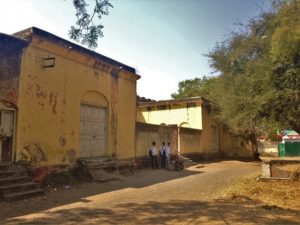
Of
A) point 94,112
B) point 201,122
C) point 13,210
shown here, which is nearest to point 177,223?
point 13,210

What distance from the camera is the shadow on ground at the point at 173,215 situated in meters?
7.09

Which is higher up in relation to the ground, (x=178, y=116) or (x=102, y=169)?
(x=178, y=116)

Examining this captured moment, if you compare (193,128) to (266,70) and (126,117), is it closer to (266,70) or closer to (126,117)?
(126,117)

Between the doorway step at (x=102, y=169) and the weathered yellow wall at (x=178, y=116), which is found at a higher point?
the weathered yellow wall at (x=178, y=116)

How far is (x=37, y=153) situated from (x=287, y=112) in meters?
9.51

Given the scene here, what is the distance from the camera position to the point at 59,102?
13.3 m

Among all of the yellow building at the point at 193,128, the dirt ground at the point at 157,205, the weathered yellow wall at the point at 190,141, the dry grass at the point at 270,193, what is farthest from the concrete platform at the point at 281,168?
the weathered yellow wall at the point at 190,141

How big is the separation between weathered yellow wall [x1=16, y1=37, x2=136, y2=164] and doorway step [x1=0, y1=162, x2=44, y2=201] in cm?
68

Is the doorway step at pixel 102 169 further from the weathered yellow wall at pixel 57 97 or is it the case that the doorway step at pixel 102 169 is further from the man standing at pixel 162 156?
the man standing at pixel 162 156

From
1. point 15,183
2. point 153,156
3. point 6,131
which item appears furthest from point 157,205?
point 153,156

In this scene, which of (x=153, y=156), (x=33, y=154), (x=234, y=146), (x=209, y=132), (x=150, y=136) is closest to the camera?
(x=33, y=154)

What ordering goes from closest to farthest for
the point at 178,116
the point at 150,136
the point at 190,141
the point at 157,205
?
the point at 157,205 < the point at 150,136 < the point at 190,141 < the point at 178,116

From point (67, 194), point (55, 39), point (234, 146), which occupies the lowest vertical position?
point (67, 194)

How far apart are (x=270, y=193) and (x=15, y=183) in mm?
7764
